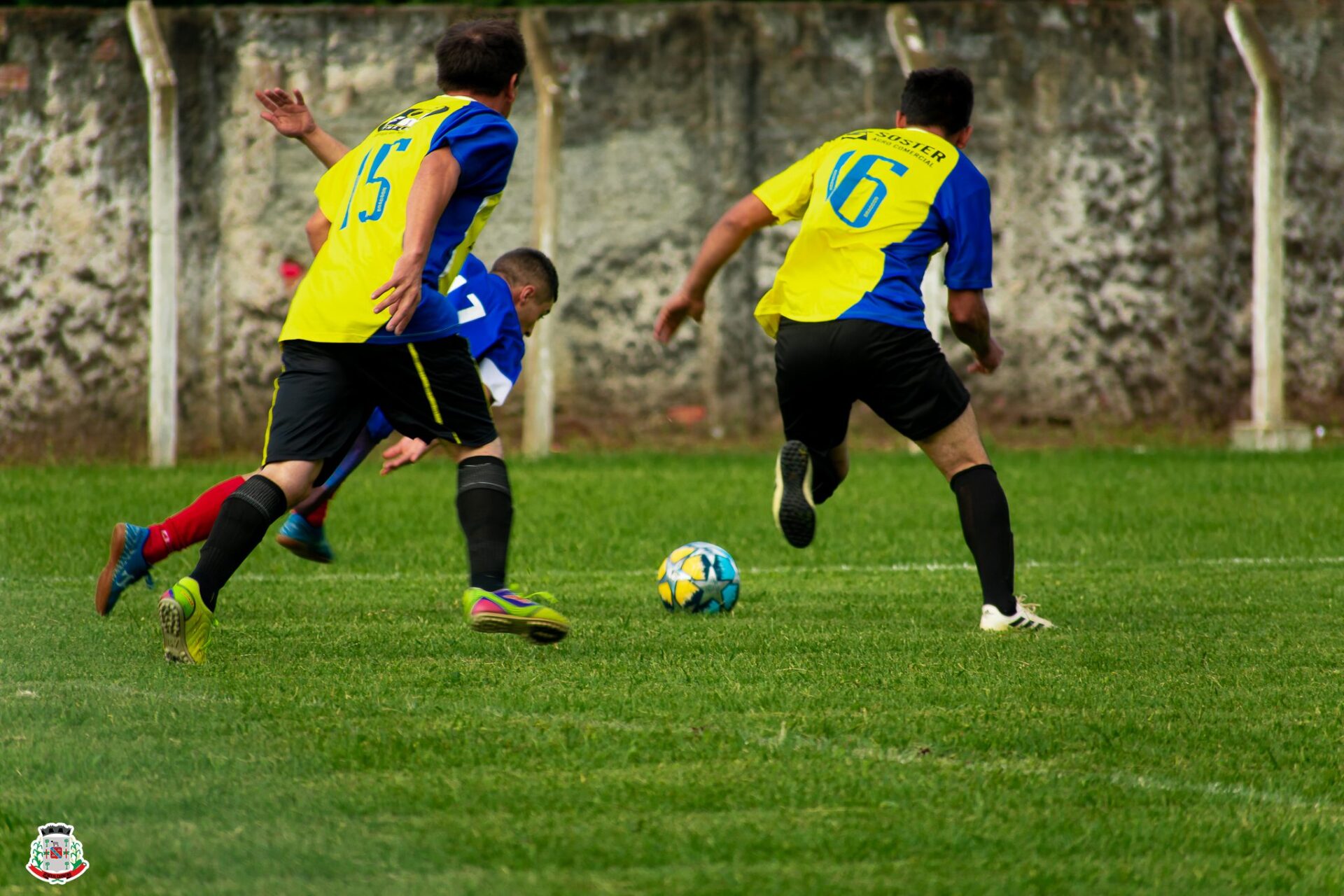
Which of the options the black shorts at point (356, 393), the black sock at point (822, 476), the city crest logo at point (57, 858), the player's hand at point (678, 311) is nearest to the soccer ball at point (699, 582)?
the black sock at point (822, 476)

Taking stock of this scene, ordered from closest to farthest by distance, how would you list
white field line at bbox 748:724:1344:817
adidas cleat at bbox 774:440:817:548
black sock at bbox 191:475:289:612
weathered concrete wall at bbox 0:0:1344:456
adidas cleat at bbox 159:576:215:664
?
white field line at bbox 748:724:1344:817 < adidas cleat at bbox 159:576:215:664 < black sock at bbox 191:475:289:612 < adidas cleat at bbox 774:440:817:548 < weathered concrete wall at bbox 0:0:1344:456

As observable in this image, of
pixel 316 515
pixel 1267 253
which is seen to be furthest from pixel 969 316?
pixel 1267 253

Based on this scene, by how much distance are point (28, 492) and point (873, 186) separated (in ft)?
21.4

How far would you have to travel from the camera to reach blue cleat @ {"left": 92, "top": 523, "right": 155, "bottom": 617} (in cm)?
522

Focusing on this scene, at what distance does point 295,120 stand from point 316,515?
179cm

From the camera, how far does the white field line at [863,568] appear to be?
272 inches

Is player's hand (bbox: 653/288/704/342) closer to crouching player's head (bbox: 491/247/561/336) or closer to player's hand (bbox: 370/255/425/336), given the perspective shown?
crouching player's head (bbox: 491/247/561/336)

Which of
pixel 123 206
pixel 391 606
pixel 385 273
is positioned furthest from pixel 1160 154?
pixel 385 273

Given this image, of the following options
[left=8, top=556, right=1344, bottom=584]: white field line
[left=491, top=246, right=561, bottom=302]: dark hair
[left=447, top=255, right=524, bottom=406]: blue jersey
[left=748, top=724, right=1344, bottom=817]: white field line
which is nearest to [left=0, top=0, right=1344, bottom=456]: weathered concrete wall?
[left=8, top=556, right=1344, bottom=584]: white field line

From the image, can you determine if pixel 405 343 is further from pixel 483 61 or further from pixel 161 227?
pixel 161 227

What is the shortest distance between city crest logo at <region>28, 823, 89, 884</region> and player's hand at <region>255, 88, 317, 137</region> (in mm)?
3023

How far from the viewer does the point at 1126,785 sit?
3201 millimetres

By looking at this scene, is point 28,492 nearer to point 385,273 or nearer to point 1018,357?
point 385,273

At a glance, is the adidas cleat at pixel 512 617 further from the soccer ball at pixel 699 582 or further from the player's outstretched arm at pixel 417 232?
the soccer ball at pixel 699 582
